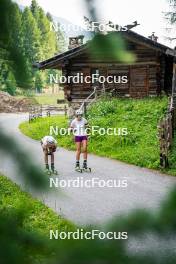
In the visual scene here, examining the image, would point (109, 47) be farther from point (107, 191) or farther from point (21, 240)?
point (107, 191)

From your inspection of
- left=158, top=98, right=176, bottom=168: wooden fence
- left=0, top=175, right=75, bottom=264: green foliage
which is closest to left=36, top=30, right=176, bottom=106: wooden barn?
left=158, top=98, right=176, bottom=168: wooden fence

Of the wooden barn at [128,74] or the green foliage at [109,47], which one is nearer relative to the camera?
the green foliage at [109,47]

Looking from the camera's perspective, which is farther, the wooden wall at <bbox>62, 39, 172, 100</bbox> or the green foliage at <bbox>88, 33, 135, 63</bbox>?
the wooden wall at <bbox>62, 39, 172, 100</bbox>

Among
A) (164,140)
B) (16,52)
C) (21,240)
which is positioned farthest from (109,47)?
(164,140)

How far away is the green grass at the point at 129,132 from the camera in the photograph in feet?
42.4

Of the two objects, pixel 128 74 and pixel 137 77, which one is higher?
pixel 128 74

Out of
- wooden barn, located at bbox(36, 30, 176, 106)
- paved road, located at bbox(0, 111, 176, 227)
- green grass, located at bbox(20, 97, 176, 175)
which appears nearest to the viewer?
paved road, located at bbox(0, 111, 176, 227)

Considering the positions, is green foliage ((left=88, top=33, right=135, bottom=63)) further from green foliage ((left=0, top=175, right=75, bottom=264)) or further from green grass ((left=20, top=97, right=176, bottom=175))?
green grass ((left=20, top=97, right=176, bottom=175))

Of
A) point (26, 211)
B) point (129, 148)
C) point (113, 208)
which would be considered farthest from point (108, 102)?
point (26, 211)

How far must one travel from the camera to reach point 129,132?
15.8 meters

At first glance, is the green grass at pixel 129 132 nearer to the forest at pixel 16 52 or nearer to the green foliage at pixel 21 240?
the green foliage at pixel 21 240

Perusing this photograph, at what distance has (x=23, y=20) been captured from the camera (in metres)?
1.03

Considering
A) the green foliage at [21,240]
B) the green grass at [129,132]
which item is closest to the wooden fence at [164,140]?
the green grass at [129,132]

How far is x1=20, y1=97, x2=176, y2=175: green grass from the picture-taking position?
12.9 m
